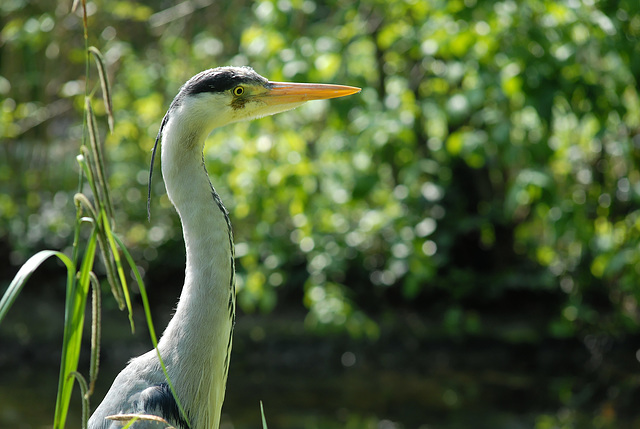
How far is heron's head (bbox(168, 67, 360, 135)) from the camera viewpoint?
2154mm

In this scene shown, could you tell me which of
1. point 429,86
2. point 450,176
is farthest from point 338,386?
point 429,86

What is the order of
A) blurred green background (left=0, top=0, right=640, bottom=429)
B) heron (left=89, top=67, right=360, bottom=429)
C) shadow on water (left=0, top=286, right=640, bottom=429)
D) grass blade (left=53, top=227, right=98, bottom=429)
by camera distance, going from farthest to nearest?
shadow on water (left=0, top=286, right=640, bottom=429) → blurred green background (left=0, top=0, right=640, bottom=429) → heron (left=89, top=67, right=360, bottom=429) → grass blade (left=53, top=227, right=98, bottom=429)

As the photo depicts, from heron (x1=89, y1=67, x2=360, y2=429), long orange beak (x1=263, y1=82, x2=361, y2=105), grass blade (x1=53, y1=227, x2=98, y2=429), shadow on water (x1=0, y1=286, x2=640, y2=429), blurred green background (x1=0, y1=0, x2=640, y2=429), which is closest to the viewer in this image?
grass blade (x1=53, y1=227, x2=98, y2=429)

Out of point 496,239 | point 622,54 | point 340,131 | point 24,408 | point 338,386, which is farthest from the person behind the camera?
point 496,239

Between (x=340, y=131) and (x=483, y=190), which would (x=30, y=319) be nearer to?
(x=340, y=131)

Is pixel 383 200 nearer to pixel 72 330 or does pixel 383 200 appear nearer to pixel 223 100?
pixel 223 100

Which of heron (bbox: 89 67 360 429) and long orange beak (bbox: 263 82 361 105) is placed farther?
long orange beak (bbox: 263 82 361 105)

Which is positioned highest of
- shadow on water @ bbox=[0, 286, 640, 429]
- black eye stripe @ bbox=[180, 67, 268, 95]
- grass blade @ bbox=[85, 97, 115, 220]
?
grass blade @ bbox=[85, 97, 115, 220]

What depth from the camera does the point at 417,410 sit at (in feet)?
17.6

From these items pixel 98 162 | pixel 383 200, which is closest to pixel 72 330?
pixel 98 162

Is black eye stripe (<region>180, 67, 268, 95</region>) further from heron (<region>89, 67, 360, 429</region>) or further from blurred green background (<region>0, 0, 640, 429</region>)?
blurred green background (<region>0, 0, 640, 429</region>)

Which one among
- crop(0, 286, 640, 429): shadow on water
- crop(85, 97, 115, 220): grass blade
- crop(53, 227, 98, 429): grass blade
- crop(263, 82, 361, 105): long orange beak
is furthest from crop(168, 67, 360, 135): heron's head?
crop(0, 286, 640, 429): shadow on water

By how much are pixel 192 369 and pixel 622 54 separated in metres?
2.67

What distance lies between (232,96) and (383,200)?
3.33 metres
